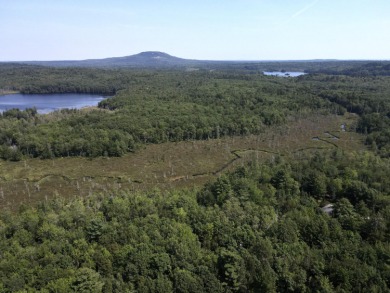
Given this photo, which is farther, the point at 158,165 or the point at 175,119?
the point at 175,119

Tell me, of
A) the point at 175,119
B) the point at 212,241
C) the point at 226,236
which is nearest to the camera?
the point at 226,236

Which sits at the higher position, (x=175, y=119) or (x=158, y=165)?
(x=175, y=119)

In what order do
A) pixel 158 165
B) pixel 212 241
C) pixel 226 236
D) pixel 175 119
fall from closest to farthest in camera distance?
pixel 226 236 → pixel 212 241 → pixel 158 165 → pixel 175 119

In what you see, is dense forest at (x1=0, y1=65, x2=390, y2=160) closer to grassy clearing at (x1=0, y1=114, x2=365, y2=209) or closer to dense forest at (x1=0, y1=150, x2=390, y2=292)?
grassy clearing at (x1=0, y1=114, x2=365, y2=209)

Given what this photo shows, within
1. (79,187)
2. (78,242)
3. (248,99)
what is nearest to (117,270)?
(78,242)

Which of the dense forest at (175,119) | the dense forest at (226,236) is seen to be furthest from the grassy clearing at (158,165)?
the dense forest at (226,236)

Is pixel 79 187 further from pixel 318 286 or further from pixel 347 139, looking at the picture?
pixel 347 139

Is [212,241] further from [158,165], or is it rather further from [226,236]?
[158,165]

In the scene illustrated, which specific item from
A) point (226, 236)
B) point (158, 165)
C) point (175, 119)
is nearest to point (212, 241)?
point (226, 236)

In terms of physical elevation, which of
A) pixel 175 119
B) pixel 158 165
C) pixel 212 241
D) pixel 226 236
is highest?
pixel 175 119

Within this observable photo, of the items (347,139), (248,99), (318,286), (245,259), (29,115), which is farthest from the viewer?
(248,99)
